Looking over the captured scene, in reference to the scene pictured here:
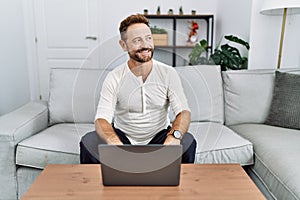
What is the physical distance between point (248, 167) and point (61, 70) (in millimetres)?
1305

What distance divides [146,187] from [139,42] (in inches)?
19.0

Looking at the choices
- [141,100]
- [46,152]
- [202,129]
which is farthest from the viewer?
[46,152]

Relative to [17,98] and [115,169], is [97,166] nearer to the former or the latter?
[115,169]

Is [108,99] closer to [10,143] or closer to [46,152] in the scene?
[46,152]

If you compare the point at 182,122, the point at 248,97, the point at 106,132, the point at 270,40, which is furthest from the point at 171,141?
the point at 270,40

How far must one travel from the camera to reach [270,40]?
226 centimetres

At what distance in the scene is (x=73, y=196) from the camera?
0.93m

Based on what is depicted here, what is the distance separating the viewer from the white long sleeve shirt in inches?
40.8

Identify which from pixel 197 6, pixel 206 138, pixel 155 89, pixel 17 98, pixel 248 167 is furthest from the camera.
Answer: pixel 197 6

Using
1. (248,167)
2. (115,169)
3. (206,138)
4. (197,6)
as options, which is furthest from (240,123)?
(197,6)

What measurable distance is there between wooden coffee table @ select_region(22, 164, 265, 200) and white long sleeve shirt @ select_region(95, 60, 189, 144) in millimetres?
200

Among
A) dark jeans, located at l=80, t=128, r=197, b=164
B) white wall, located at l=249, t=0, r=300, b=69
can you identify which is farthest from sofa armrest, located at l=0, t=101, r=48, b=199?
white wall, located at l=249, t=0, r=300, b=69

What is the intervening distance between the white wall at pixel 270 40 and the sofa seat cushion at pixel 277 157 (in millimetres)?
724

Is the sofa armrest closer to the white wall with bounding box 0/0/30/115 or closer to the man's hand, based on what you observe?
the man's hand
